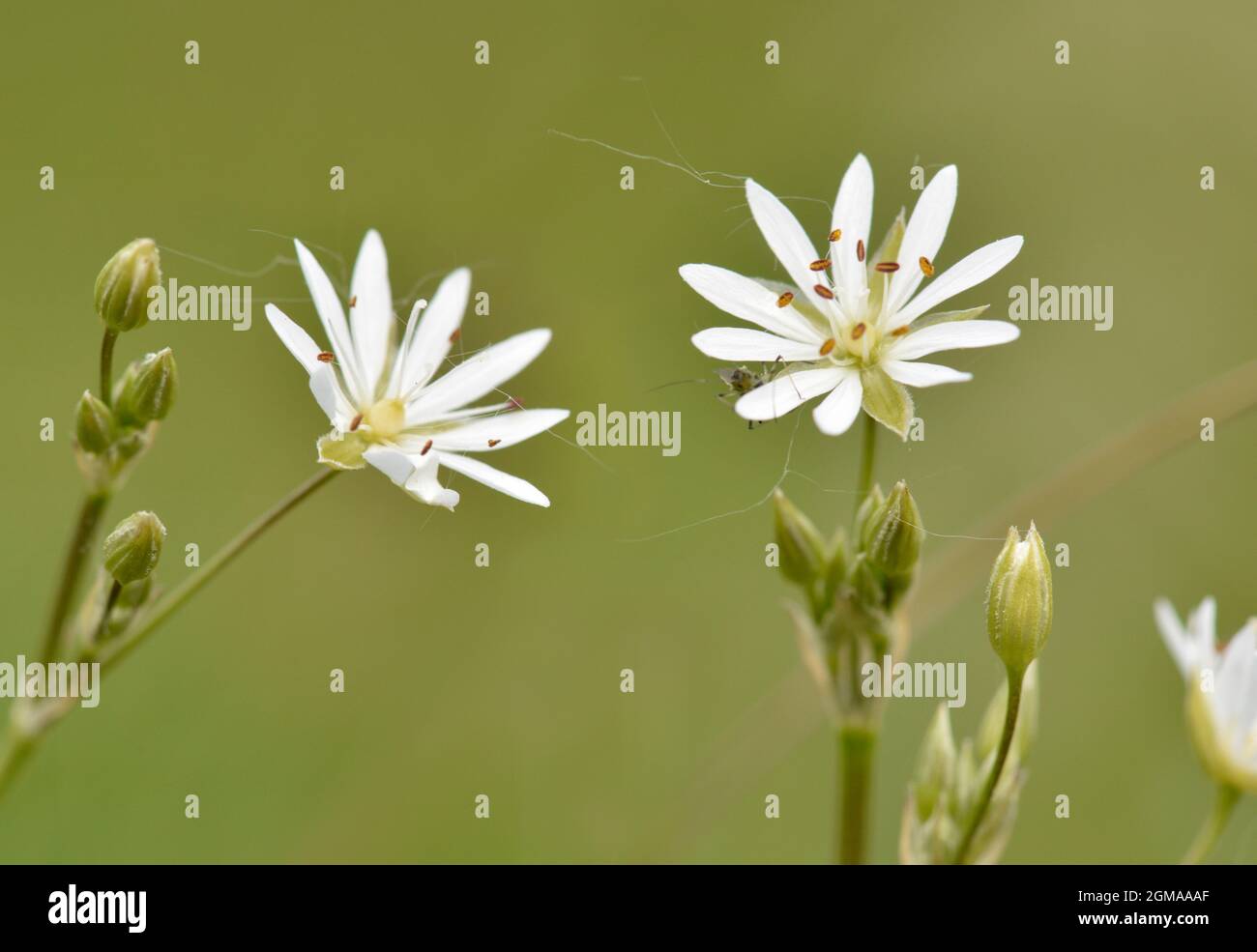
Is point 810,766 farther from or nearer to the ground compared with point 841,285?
nearer to the ground

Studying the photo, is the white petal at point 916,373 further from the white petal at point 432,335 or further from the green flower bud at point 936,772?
A: the white petal at point 432,335

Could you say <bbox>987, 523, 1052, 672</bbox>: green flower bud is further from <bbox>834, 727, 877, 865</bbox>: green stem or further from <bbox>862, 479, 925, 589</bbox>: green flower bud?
<bbox>834, 727, 877, 865</bbox>: green stem

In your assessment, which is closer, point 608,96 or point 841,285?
point 841,285

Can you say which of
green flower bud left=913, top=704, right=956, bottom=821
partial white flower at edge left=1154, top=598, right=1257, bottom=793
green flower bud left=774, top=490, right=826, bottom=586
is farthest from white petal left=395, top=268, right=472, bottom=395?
partial white flower at edge left=1154, top=598, right=1257, bottom=793

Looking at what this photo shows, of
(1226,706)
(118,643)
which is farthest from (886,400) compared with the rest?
(118,643)

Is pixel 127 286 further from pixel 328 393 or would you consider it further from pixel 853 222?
pixel 853 222

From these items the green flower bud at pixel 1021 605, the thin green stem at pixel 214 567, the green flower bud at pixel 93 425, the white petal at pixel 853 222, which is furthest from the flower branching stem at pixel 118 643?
the green flower bud at pixel 1021 605

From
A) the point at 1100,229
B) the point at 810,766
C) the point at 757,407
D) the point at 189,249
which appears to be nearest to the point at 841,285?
the point at 757,407
